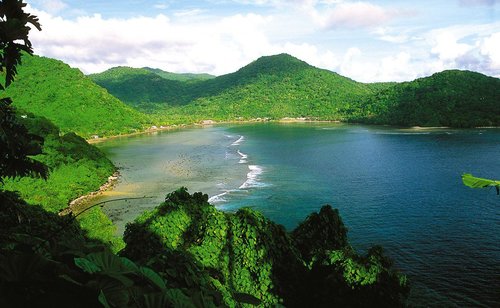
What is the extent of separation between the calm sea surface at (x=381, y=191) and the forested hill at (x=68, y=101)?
Result: 48.1m

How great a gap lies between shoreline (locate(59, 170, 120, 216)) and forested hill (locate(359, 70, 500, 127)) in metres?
129

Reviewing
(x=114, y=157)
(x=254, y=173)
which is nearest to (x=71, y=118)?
(x=114, y=157)

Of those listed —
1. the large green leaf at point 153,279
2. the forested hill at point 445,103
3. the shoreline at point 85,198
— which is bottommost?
the shoreline at point 85,198

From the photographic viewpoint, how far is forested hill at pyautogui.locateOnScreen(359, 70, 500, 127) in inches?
5719

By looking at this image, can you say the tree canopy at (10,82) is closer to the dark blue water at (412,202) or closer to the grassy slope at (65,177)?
the grassy slope at (65,177)

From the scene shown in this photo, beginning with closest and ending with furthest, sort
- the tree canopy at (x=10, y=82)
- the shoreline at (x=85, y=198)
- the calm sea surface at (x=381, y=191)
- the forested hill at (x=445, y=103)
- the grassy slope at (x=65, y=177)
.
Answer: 1. the tree canopy at (x=10, y=82)
2. the calm sea surface at (x=381, y=191)
3. the grassy slope at (x=65, y=177)
4. the shoreline at (x=85, y=198)
5. the forested hill at (x=445, y=103)

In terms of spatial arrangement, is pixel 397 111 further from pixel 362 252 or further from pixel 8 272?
pixel 8 272

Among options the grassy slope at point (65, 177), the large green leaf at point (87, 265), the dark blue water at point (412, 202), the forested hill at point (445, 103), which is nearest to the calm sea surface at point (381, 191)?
the dark blue water at point (412, 202)

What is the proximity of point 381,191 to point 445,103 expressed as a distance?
4956 inches

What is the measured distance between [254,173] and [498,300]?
4878cm

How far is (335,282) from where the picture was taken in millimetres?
19047

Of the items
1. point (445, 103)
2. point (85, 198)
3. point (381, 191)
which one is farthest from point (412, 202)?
point (445, 103)

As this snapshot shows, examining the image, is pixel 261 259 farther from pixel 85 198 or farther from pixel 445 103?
pixel 445 103

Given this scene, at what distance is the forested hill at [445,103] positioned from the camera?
14525 cm
